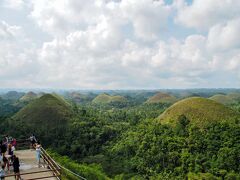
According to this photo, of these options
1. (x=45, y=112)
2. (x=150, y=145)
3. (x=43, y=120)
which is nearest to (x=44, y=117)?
(x=43, y=120)

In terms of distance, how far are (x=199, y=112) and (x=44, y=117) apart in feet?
80.6

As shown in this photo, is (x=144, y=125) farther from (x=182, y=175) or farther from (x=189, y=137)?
(x=182, y=175)

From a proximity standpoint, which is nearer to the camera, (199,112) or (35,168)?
(35,168)

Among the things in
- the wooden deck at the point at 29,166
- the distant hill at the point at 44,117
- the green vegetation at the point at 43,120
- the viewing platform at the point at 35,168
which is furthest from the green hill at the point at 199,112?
the viewing platform at the point at 35,168

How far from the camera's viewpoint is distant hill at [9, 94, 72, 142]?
42.7 meters

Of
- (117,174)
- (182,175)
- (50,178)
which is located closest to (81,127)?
(117,174)

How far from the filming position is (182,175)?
1094 inches

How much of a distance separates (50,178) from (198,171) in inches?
749

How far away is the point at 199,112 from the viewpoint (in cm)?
4466

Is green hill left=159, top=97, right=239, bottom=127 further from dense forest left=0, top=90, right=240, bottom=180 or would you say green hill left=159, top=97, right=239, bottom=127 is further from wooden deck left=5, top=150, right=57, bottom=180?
wooden deck left=5, top=150, right=57, bottom=180

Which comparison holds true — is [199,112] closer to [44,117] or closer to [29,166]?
[44,117]

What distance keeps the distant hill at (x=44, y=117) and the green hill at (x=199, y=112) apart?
15727 mm

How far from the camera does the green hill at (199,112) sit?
4194 cm

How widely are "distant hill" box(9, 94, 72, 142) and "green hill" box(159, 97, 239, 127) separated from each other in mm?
15727
